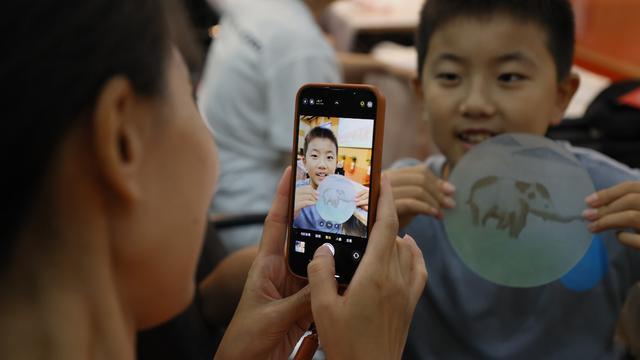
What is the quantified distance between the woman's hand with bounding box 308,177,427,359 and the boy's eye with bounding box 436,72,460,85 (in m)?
0.31

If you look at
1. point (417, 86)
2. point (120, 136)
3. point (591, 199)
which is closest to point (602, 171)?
point (591, 199)

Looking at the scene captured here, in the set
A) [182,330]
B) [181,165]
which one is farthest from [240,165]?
[181,165]

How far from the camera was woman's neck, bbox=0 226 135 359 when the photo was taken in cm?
42

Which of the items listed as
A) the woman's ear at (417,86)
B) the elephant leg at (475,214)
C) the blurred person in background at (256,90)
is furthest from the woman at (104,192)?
the blurred person in background at (256,90)

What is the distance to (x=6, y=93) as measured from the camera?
1.22ft

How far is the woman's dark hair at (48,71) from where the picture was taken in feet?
1.21

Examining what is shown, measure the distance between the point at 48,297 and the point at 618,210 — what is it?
562 millimetres

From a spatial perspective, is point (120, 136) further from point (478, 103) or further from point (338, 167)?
point (478, 103)

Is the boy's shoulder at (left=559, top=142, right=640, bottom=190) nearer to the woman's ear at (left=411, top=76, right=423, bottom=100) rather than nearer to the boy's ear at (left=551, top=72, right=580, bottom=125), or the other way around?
the boy's ear at (left=551, top=72, right=580, bottom=125)

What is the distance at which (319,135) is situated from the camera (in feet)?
1.85

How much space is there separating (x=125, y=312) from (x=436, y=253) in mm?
437

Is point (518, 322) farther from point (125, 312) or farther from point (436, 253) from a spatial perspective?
point (125, 312)

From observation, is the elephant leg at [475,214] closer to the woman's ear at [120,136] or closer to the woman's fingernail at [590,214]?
the woman's fingernail at [590,214]

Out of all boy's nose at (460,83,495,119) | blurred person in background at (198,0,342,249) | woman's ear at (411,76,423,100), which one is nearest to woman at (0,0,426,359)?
boy's nose at (460,83,495,119)
